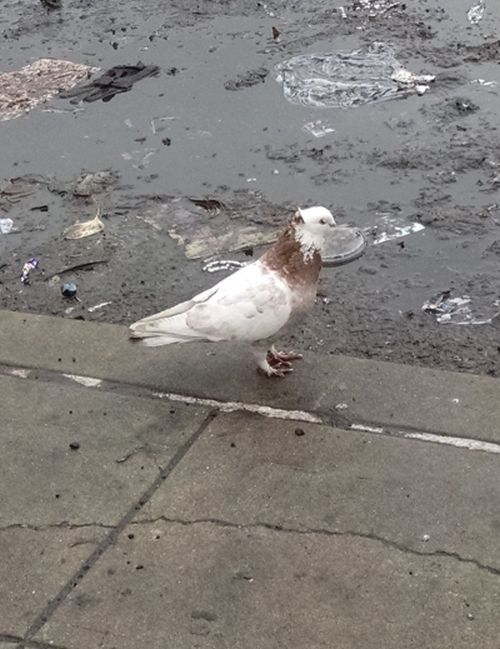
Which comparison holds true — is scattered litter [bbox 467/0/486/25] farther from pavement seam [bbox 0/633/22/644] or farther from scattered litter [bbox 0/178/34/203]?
pavement seam [bbox 0/633/22/644]

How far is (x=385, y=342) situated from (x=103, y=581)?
72.0 inches

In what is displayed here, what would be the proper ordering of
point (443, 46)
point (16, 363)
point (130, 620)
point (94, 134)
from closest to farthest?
point (130, 620) → point (16, 363) → point (94, 134) → point (443, 46)

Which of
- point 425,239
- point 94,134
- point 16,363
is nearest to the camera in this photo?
point 16,363

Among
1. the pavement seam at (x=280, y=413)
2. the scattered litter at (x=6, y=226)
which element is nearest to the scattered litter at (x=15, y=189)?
the scattered litter at (x=6, y=226)

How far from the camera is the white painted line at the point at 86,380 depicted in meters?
4.19

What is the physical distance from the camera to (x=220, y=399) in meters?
4.05

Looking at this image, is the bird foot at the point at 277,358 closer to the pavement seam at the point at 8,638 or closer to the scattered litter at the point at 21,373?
the scattered litter at the point at 21,373

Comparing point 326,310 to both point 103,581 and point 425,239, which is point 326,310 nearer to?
point 425,239

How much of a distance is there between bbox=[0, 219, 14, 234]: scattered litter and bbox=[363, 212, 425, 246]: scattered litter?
2.09 metres

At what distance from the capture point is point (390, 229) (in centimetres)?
526

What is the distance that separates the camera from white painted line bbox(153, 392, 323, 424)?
3.89m

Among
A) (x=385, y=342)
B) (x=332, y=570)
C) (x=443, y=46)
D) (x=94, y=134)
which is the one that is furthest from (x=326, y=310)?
(x=443, y=46)

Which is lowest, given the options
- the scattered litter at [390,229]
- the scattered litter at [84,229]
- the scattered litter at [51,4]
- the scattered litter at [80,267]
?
the scattered litter at [390,229]

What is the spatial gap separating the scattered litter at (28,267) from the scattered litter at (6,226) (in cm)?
42
